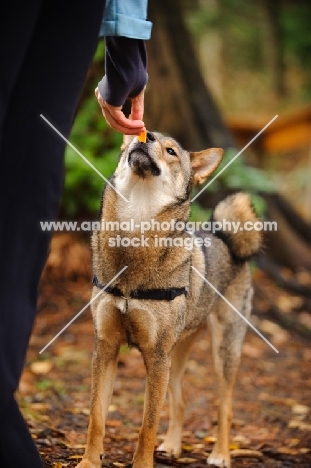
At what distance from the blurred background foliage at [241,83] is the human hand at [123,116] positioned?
148 inches

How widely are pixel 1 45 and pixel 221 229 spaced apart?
2666 millimetres

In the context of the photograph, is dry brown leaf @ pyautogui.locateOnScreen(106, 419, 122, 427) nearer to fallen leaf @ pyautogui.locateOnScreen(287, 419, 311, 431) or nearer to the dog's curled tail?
fallen leaf @ pyautogui.locateOnScreen(287, 419, 311, 431)

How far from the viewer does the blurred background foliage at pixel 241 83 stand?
752 centimetres

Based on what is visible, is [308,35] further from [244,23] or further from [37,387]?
[37,387]

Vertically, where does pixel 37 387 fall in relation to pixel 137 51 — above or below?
below

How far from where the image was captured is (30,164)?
257 cm

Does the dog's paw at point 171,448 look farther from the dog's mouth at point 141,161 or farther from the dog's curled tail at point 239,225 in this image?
the dog's mouth at point 141,161

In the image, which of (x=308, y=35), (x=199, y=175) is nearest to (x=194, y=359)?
(x=199, y=175)

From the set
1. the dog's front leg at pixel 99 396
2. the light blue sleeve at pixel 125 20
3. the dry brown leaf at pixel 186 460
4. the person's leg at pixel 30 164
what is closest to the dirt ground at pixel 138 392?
the dry brown leaf at pixel 186 460

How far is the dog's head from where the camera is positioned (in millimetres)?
3604

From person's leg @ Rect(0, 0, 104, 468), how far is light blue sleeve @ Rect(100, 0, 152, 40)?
0.11 meters

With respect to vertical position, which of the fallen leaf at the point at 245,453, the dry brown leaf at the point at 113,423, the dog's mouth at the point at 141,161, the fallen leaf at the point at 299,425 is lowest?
the fallen leaf at the point at 245,453

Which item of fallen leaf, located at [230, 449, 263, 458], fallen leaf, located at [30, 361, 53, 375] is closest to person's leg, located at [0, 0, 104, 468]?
fallen leaf, located at [230, 449, 263, 458]

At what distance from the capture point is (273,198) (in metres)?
9.24
